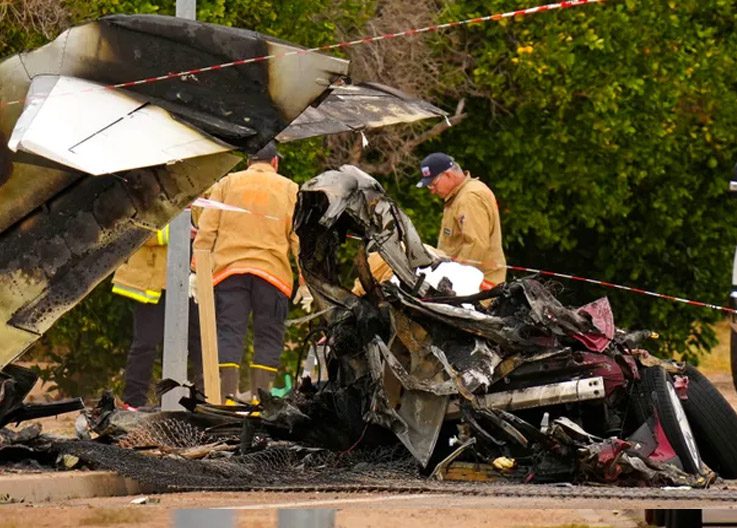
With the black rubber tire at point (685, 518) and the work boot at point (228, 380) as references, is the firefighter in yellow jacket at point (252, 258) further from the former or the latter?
the black rubber tire at point (685, 518)

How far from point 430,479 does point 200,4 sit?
860 centimetres

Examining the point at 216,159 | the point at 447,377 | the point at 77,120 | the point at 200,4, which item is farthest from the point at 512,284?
the point at 200,4

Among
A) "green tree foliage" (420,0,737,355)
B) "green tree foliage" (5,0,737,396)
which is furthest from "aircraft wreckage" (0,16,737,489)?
"green tree foliage" (420,0,737,355)

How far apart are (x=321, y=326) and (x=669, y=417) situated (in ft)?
6.57

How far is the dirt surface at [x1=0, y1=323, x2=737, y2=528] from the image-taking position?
9297 mm

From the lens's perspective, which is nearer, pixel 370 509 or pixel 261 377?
pixel 370 509

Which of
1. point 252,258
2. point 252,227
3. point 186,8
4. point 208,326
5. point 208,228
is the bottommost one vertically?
point 208,326

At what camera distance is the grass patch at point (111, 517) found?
31.0ft

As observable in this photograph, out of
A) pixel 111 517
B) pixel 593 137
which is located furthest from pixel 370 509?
pixel 593 137

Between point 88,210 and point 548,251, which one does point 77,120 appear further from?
point 548,251

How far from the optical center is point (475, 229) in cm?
1513

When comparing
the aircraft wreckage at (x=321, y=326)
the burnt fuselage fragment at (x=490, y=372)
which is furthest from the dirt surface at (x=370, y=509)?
the burnt fuselage fragment at (x=490, y=372)

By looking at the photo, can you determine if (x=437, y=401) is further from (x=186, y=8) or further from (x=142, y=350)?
(x=186, y=8)

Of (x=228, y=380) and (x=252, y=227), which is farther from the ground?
(x=252, y=227)
